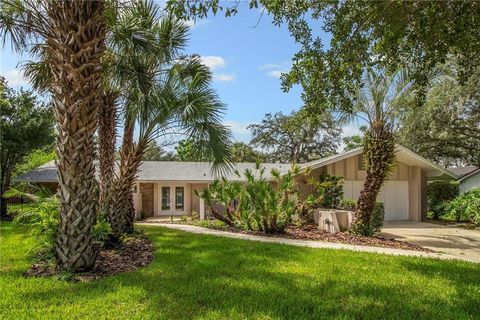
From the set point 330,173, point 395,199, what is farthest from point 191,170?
point 395,199

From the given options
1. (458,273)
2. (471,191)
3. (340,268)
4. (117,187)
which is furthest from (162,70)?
(471,191)

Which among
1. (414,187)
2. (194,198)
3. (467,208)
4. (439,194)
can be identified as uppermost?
(414,187)

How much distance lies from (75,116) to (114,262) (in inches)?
113

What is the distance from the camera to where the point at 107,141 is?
33.4 feet

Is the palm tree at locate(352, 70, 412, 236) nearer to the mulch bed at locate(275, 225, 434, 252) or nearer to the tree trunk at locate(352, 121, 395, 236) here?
the tree trunk at locate(352, 121, 395, 236)

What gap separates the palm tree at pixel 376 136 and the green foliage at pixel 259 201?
2418 mm

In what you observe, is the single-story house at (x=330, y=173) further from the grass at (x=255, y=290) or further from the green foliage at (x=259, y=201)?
the grass at (x=255, y=290)

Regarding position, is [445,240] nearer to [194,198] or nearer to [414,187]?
[414,187]

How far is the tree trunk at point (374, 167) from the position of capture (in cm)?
1230

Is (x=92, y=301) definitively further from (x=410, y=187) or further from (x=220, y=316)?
(x=410, y=187)

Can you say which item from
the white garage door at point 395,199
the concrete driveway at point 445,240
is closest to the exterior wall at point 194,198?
the white garage door at point 395,199

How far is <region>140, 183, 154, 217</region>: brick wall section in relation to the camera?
2314 cm

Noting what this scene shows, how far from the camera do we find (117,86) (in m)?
8.95

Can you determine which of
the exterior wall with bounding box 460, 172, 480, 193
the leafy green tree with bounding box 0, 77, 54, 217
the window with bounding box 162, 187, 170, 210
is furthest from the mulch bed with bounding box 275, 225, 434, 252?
the exterior wall with bounding box 460, 172, 480, 193
